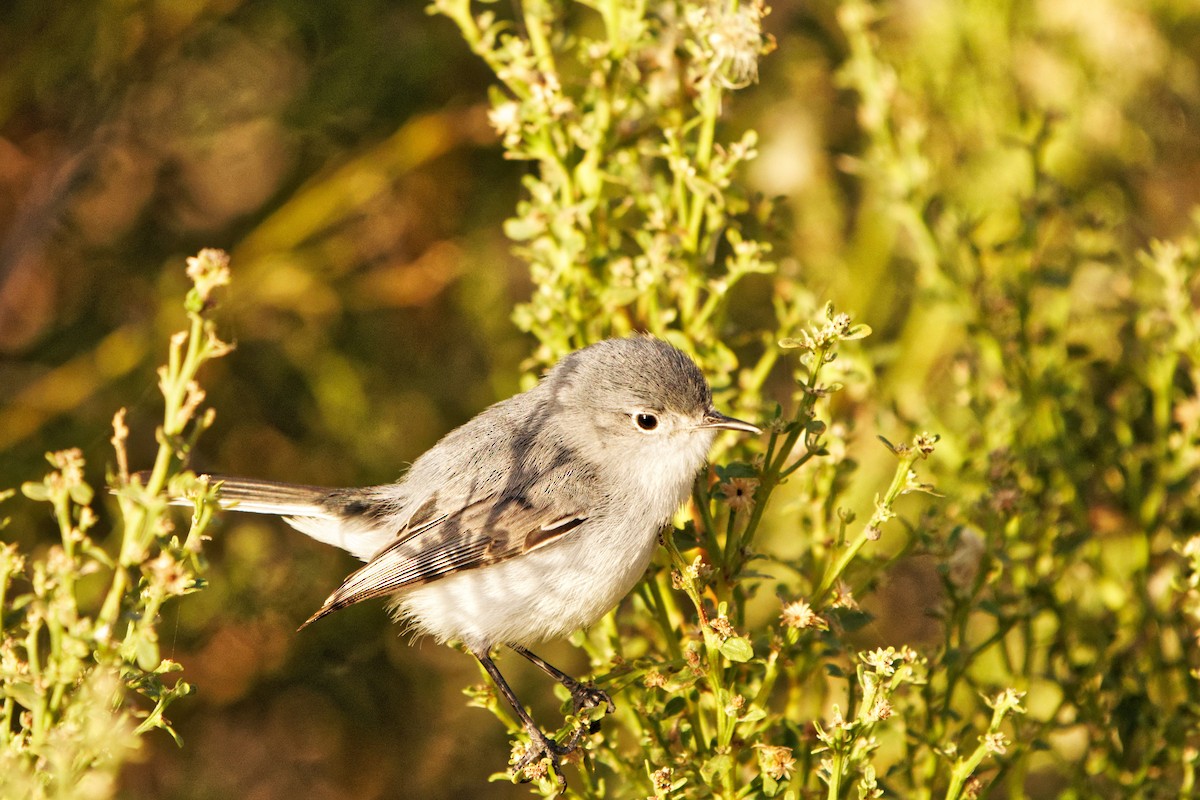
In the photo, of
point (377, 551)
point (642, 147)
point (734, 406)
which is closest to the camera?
point (642, 147)

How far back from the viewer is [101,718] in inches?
48.4

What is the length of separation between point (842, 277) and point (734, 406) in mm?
1453

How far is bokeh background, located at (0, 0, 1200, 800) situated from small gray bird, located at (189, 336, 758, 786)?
965 mm

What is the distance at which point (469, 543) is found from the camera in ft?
7.64

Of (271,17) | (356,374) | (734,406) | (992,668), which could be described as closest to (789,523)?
(992,668)

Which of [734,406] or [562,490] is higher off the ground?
[734,406]

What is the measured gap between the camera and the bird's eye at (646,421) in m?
2.38

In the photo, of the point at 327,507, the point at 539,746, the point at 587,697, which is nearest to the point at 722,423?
the point at 587,697

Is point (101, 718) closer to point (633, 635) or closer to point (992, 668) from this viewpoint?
point (633, 635)

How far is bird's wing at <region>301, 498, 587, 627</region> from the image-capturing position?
2307 millimetres

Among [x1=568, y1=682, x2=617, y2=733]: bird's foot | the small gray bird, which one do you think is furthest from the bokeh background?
[x1=568, y1=682, x2=617, y2=733]: bird's foot

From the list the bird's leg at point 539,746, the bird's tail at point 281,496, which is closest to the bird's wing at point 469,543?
the bird's leg at point 539,746

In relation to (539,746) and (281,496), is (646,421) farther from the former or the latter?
(281,496)

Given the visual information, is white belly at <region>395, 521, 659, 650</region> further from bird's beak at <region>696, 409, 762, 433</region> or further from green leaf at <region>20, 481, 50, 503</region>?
green leaf at <region>20, 481, 50, 503</region>
